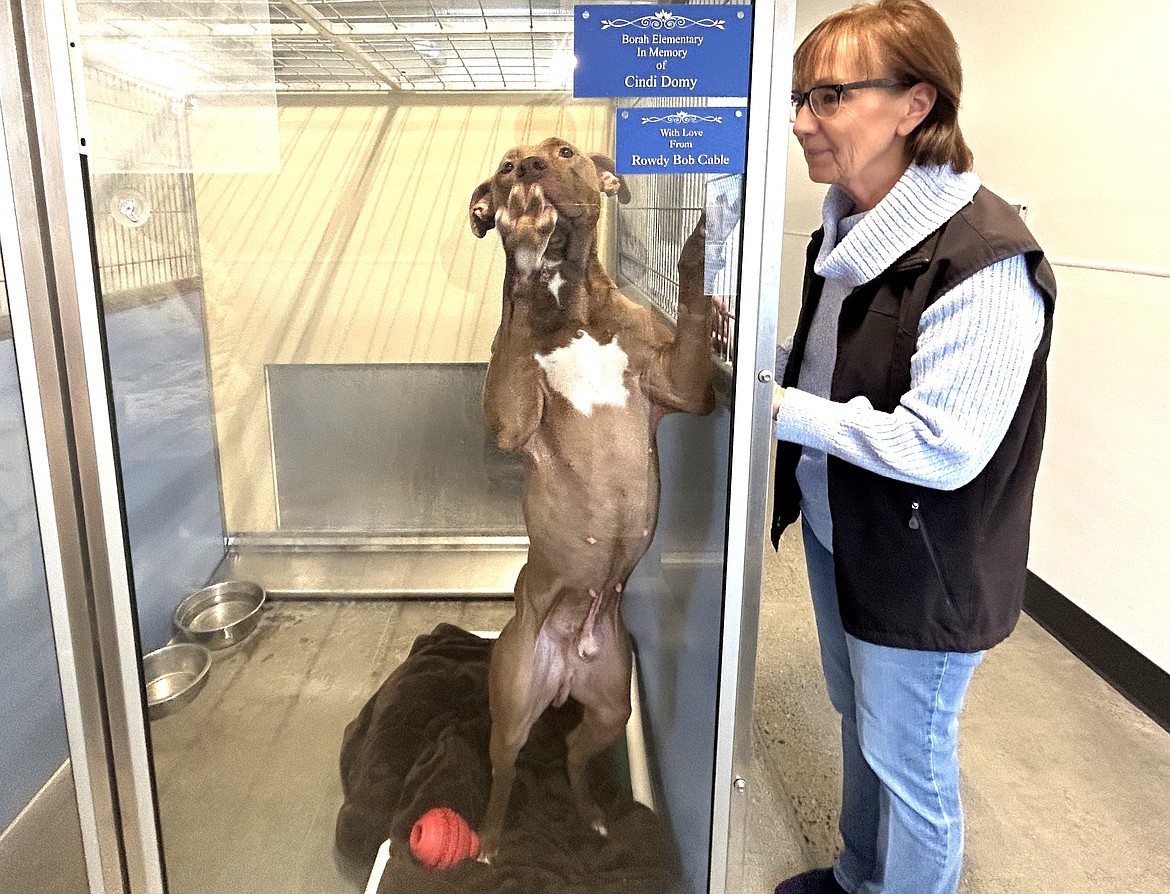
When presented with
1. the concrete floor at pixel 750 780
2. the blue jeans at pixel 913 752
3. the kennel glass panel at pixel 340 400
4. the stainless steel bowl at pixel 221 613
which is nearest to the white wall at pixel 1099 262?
the concrete floor at pixel 750 780

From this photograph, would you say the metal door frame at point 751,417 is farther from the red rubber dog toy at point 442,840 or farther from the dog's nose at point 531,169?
the red rubber dog toy at point 442,840

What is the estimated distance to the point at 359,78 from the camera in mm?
1260

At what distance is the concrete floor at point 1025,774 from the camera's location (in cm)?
172

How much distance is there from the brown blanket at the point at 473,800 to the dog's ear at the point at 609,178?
87 cm

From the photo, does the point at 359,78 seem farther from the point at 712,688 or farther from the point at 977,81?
the point at 977,81

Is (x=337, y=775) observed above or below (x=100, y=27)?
below

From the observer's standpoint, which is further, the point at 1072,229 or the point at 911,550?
the point at 1072,229

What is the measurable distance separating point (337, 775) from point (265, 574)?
0.39 meters

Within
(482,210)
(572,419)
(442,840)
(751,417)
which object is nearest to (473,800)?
(442,840)

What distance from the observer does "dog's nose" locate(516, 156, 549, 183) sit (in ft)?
3.95

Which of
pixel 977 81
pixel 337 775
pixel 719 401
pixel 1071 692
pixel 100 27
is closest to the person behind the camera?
pixel 100 27

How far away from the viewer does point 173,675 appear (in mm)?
1354

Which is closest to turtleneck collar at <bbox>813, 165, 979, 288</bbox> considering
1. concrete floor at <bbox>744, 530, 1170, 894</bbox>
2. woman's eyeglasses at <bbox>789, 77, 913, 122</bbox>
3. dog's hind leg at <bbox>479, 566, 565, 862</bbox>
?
woman's eyeglasses at <bbox>789, 77, 913, 122</bbox>

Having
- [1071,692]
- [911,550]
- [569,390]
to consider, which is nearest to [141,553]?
[569,390]
